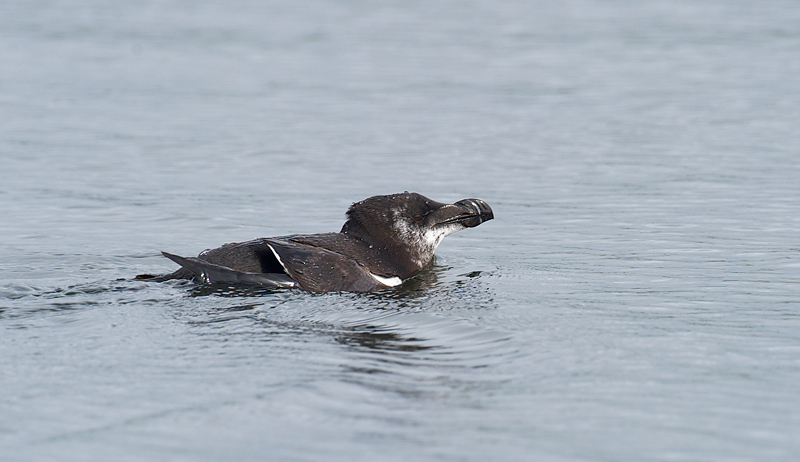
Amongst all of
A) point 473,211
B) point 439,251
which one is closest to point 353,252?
point 473,211

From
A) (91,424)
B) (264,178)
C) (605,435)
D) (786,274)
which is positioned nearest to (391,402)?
(605,435)

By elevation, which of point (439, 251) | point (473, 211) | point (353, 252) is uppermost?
point (473, 211)

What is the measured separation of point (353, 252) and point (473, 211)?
3.70ft

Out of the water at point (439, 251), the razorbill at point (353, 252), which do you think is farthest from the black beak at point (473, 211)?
the water at point (439, 251)

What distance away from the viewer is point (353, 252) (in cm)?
695

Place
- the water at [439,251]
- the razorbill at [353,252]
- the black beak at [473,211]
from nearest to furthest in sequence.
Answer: the water at [439,251] < the razorbill at [353,252] < the black beak at [473,211]

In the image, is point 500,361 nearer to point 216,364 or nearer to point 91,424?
point 216,364

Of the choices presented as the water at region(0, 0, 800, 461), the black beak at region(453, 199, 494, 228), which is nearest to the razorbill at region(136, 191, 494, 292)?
the black beak at region(453, 199, 494, 228)

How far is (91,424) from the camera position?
4.24m

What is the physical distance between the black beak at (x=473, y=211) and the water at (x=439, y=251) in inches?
15.9

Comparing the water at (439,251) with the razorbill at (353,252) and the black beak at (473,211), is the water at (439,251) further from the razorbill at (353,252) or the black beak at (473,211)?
the black beak at (473,211)

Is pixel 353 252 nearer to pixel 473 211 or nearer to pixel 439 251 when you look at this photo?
pixel 473 211

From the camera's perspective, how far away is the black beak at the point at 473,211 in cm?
753

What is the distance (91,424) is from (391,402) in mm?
1335
